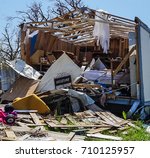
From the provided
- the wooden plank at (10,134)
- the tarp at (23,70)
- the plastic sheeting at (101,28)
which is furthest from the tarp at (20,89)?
the wooden plank at (10,134)

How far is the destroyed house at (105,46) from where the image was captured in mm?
10328

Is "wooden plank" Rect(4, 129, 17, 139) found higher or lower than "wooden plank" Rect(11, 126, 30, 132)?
higher

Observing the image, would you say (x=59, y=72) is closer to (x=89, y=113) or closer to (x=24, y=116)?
(x=89, y=113)

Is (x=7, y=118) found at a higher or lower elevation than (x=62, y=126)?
higher

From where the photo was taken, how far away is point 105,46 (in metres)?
11.3

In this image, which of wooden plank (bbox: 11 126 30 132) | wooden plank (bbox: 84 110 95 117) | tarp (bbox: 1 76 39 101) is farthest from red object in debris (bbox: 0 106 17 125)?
tarp (bbox: 1 76 39 101)

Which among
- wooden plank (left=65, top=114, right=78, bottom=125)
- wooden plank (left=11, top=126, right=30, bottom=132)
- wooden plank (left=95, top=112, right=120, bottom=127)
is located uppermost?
wooden plank (left=11, top=126, right=30, bottom=132)

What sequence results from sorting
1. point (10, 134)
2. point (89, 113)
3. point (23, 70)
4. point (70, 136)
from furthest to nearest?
point (23, 70) < point (89, 113) < point (70, 136) < point (10, 134)

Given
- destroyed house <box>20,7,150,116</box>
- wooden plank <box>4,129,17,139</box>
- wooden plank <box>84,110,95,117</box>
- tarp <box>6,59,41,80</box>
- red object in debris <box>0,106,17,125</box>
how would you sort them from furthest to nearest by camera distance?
tarp <box>6,59,41,80</box>, destroyed house <box>20,7,150,116</box>, wooden plank <box>84,110,95,117</box>, red object in debris <box>0,106,17,125</box>, wooden plank <box>4,129,17,139</box>

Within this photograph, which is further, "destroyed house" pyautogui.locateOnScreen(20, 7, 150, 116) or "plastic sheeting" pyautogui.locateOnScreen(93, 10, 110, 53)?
"plastic sheeting" pyautogui.locateOnScreen(93, 10, 110, 53)

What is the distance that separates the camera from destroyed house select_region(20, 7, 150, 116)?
10.3 meters

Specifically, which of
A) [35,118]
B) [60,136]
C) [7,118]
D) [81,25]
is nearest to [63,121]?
[35,118]

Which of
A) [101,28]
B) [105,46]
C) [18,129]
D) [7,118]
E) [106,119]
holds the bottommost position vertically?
[106,119]

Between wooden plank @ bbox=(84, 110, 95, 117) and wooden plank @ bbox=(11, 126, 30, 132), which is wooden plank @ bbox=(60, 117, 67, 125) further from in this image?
wooden plank @ bbox=(11, 126, 30, 132)
